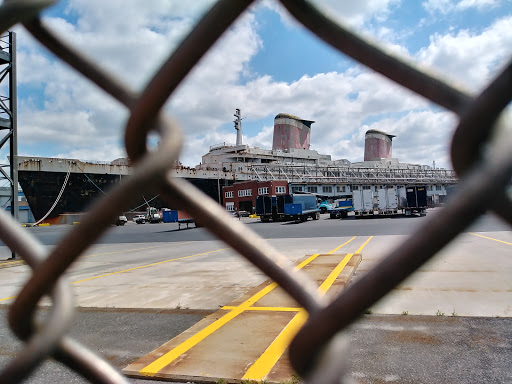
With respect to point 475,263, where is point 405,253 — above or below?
above

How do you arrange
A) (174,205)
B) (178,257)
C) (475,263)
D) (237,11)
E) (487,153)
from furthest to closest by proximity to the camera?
(178,257), (475,263), (174,205), (237,11), (487,153)

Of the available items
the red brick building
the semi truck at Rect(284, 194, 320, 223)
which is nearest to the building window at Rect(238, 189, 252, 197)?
the red brick building

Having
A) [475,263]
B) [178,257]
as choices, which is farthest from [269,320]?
[178,257]

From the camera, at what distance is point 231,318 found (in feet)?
15.3

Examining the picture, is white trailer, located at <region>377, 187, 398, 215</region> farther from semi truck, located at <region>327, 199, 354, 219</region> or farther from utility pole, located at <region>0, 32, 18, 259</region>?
utility pole, located at <region>0, 32, 18, 259</region>

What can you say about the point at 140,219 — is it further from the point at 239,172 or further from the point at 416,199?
the point at 416,199

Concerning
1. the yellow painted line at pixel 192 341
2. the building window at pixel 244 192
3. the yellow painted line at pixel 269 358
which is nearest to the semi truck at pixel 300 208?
the building window at pixel 244 192

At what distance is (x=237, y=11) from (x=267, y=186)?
47.4 meters

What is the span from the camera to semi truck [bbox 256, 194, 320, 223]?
32562 mm

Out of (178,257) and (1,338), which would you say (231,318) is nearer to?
(1,338)

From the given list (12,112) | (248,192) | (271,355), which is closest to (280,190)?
(248,192)

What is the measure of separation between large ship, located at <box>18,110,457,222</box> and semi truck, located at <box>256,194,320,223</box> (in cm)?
780

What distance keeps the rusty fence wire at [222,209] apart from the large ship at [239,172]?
1980 cm

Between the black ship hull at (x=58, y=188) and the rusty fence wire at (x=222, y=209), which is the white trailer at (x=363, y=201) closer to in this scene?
the black ship hull at (x=58, y=188)
